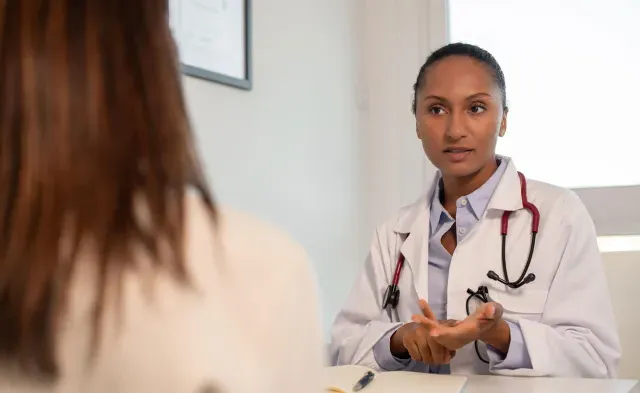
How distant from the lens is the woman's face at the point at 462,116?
1601 millimetres

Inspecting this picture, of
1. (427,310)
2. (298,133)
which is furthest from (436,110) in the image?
(298,133)

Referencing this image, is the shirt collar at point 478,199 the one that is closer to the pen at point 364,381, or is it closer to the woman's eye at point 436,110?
the woman's eye at point 436,110

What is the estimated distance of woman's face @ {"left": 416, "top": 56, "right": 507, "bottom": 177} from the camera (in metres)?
1.60

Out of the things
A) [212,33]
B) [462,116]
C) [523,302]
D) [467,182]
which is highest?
[212,33]

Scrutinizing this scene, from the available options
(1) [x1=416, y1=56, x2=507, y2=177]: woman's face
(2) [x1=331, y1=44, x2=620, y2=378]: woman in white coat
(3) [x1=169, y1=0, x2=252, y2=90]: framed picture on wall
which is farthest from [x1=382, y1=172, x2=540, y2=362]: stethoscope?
(3) [x1=169, y1=0, x2=252, y2=90]: framed picture on wall

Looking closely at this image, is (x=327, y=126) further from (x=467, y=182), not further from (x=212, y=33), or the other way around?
(x=467, y=182)

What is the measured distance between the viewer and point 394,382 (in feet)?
3.95

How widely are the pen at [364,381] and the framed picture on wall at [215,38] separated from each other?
0.85 meters

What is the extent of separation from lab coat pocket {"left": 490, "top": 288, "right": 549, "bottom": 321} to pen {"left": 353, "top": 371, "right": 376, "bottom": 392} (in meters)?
0.37

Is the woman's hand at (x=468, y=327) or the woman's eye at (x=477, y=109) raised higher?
the woman's eye at (x=477, y=109)

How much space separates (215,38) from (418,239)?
0.74 m

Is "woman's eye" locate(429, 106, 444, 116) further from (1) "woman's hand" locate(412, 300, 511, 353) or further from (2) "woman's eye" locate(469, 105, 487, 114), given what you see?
(1) "woman's hand" locate(412, 300, 511, 353)

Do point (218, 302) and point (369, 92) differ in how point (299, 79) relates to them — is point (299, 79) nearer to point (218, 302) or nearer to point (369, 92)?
point (369, 92)

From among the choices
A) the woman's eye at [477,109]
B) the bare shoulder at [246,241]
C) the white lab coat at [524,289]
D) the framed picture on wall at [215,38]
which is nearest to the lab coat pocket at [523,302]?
the white lab coat at [524,289]
